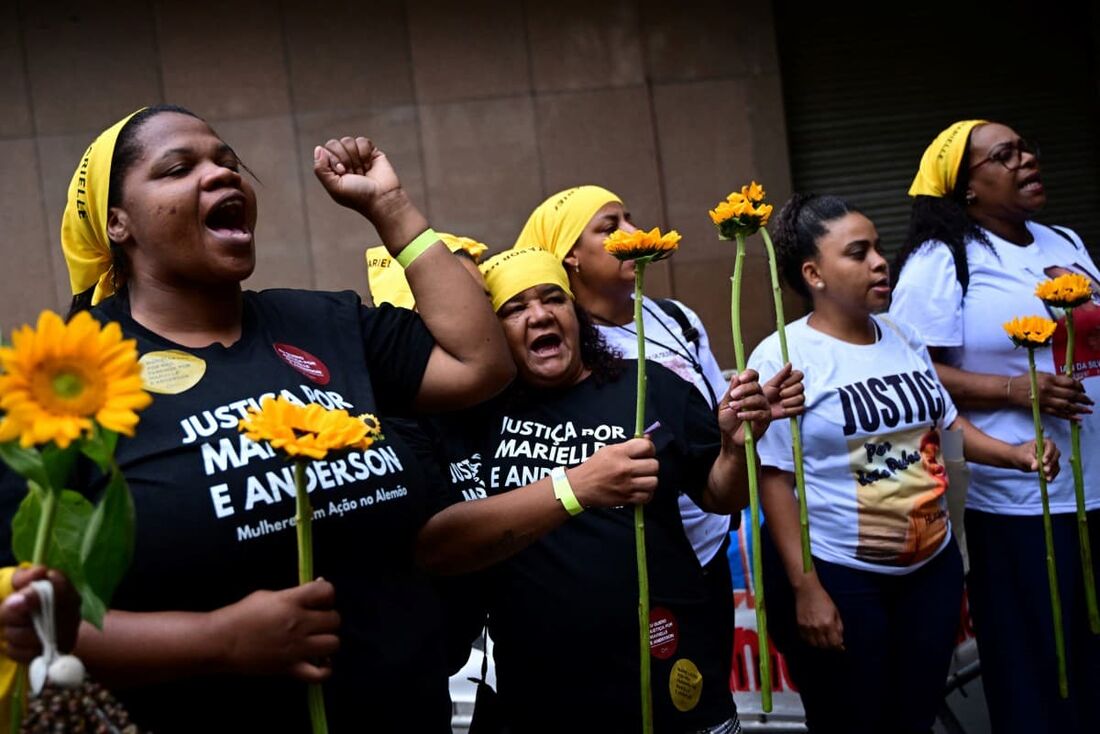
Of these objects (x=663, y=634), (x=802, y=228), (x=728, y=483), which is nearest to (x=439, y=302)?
(x=728, y=483)

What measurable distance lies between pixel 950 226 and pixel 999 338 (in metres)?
0.42

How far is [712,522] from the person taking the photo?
342 cm

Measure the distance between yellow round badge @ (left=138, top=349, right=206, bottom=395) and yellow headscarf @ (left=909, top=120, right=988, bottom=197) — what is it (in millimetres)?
2879

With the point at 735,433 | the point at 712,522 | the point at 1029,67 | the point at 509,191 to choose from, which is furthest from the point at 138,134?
the point at 1029,67

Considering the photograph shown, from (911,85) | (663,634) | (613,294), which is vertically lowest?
(663,634)

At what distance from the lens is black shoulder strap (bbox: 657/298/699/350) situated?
3775 millimetres

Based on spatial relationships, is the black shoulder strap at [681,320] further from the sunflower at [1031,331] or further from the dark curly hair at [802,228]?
the sunflower at [1031,331]

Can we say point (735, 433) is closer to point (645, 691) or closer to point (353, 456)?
point (645, 691)

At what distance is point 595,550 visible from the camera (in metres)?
2.77

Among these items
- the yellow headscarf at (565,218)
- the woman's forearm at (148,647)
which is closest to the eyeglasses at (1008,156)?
the yellow headscarf at (565,218)

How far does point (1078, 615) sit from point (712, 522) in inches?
51.5

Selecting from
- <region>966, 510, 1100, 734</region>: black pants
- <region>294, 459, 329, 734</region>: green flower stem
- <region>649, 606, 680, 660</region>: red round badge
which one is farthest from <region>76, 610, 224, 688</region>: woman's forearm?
<region>966, 510, 1100, 734</region>: black pants

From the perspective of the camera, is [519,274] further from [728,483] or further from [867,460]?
[867,460]

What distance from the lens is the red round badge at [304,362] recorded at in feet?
6.76
